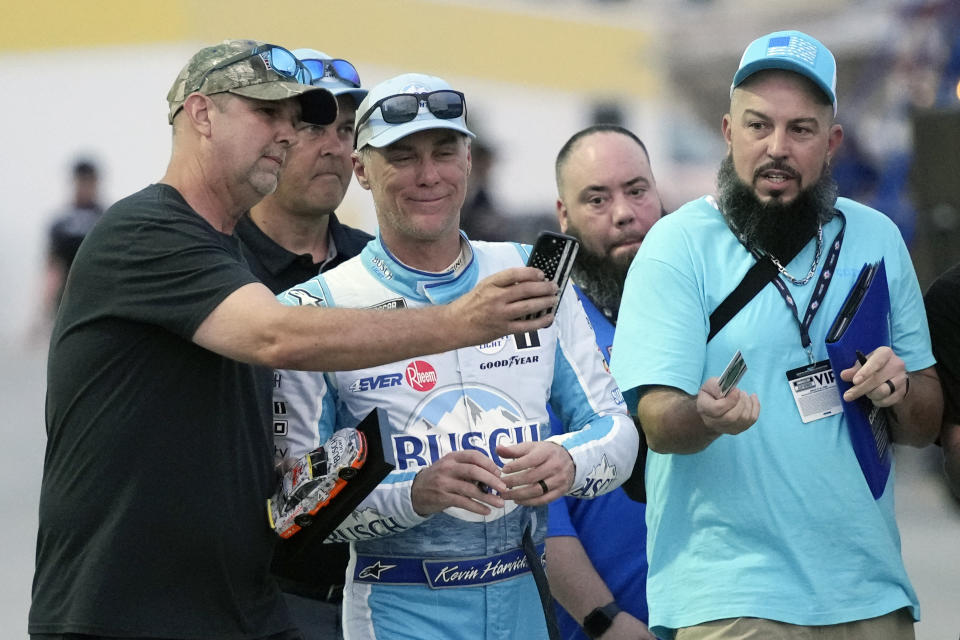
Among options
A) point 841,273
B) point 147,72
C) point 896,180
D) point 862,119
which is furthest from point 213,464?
point 147,72

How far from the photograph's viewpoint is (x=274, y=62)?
11.5 feet

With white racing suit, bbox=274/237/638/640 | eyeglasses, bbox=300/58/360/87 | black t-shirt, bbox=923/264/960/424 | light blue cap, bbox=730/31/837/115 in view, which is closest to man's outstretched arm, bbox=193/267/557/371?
white racing suit, bbox=274/237/638/640

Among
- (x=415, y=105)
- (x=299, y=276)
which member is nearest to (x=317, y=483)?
(x=415, y=105)

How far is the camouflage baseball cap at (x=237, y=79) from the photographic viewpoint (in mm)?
3438

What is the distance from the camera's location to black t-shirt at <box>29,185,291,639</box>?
3.21 meters

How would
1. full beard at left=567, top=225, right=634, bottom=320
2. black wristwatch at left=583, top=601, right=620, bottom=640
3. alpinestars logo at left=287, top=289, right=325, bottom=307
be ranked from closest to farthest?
1. alpinestars logo at left=287, top=289, right=325, bottom=307
2. black wristwatch at left=583, top=601, right=620, bottom=640
3. full beard at left=567, top=225, right=634, bottom=320

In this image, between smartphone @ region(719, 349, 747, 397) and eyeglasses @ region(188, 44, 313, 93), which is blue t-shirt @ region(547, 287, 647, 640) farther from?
eyeglasses @ region(188, 44, 313, 93)

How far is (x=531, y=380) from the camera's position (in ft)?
12.4

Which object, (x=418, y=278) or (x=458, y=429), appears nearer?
(x=458, y=429)

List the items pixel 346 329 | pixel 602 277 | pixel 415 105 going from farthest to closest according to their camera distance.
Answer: pixel 602 277 → pixel 415 105 → pixel 346 329

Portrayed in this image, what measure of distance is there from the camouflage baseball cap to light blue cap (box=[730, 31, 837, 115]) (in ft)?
3.86

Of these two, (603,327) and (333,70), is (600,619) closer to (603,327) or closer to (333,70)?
(603,327)

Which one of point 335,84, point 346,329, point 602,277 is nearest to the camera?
point 346,329

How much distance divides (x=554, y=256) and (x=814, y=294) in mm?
953
